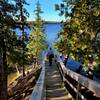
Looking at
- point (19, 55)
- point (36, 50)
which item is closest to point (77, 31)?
point (19, 55)

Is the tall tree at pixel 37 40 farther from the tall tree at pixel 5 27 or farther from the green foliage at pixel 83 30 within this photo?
the green foliage at pixel 83 30

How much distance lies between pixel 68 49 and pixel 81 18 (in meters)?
2.50

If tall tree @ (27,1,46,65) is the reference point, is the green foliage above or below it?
below

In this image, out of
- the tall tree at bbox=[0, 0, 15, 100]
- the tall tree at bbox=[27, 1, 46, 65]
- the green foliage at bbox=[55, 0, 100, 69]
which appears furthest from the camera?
the tall tree at bbox=[27, 1, 46, 65]

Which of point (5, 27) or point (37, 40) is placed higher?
point (37, 40)

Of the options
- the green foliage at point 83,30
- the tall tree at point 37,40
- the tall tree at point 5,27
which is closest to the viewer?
the green foliage at point 83,30

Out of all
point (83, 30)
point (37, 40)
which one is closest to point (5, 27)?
point (83, 30)

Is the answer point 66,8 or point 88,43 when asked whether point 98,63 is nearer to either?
point 88,43

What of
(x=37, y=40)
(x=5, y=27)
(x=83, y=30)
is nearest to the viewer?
(x=83, y=30)

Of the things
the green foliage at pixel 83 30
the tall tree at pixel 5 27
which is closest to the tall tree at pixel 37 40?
the tall tree at pixel 5 27

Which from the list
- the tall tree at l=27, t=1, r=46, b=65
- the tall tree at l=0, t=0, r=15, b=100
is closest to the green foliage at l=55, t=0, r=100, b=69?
the tall tree at l=0, t=0, r=15, b=100

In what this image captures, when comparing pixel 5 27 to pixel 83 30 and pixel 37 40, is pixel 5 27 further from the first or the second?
pixel 37 40

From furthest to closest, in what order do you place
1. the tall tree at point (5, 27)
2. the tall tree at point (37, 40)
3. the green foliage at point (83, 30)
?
1. the tall tree at point (37, 40)
2. the tall tree at point (5, 27)
3. the green foliage at point (83, 30)

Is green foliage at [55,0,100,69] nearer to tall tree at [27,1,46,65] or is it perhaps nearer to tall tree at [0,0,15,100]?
tall tree at [0,0,15,100]
